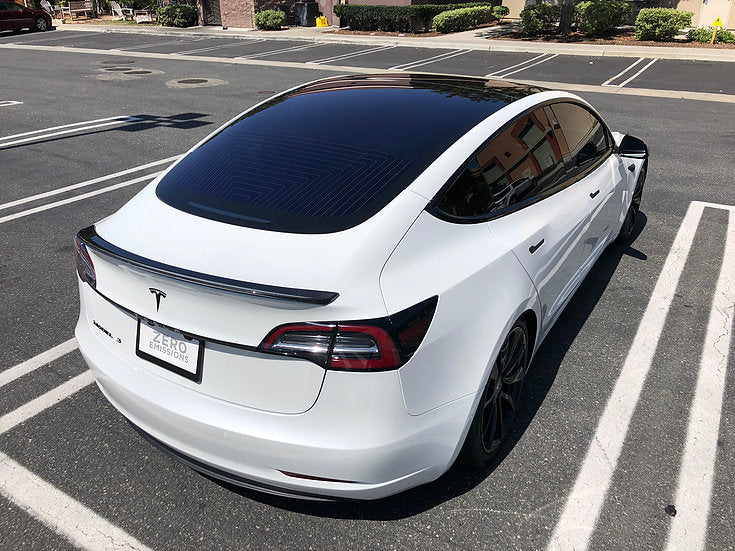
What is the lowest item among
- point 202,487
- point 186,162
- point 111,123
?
point 202,487

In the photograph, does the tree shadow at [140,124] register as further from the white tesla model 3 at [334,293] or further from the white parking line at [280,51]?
the white parking line at [280,51]

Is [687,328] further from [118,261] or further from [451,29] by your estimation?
[451,29]

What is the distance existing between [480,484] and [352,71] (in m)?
15.6

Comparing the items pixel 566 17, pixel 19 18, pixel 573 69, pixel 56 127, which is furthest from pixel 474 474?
pixel 19 18

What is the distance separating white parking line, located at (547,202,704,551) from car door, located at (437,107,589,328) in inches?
24.3

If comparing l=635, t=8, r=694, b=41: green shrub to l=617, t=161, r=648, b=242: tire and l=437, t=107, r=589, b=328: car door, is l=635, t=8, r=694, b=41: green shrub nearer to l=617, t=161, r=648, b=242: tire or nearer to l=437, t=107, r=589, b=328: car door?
l=617, t=161, r=648, b=242: tire

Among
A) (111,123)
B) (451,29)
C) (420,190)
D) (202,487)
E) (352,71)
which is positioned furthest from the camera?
(451,29)

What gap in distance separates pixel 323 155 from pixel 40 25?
34811 mm

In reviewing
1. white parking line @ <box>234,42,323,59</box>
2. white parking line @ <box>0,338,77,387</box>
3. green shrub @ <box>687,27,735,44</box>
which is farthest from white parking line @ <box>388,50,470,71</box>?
white parking line @ <box>0,338,77,387</box>

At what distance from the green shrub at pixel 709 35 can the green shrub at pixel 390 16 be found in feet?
32.8

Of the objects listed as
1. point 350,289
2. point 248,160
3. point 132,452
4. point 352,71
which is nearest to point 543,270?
point 350,289

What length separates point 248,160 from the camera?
116 inches

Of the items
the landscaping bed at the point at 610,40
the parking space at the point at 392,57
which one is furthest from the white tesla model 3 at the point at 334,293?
the landscaping bed at the point at 610,40

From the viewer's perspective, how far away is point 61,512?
8.80ft
